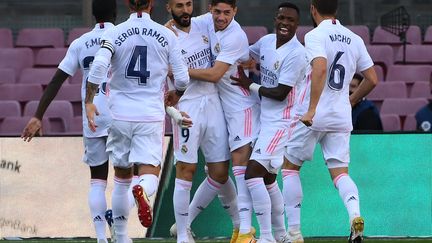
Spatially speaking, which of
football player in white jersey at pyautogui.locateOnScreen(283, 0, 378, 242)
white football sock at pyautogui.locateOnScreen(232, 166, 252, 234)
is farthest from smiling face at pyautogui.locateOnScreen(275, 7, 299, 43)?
white football sock at pyautogui.locateOnScreen(232, 166, 252, 234)

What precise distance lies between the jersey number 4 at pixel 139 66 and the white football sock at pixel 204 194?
1664 millimetres

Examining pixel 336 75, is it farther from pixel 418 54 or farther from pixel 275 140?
pixel 418 54

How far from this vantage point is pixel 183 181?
11.4m

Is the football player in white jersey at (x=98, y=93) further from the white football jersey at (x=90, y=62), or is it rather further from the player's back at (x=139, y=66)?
the player's back at (x=139, y=66)

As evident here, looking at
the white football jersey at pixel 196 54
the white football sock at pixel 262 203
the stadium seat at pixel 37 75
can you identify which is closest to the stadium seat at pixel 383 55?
the stadium seat at pixel 37 75

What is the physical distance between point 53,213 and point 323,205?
2793 millimetres

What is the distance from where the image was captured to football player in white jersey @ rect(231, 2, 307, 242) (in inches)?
450

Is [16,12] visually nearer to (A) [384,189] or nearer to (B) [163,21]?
(B) [163,21]

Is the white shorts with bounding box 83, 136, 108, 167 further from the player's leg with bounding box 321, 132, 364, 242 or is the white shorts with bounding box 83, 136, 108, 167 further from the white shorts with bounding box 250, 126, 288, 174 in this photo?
the player's leg with bounding box 321, 132, 364, 242

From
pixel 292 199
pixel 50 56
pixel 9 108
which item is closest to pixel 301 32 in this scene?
pixel 50 56

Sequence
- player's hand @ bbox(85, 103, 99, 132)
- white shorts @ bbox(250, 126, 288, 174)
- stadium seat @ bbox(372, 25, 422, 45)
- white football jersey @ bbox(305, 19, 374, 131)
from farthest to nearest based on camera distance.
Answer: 1. stadium seat @ bbox(372, 25, 422, 45)
2. white shorts @ bbox(250, 126, 288, 174)
3. white football jersey @ bbox(305, 19, 374, 131)
4. player's hand @ bbox(85, 103, 99, 132)

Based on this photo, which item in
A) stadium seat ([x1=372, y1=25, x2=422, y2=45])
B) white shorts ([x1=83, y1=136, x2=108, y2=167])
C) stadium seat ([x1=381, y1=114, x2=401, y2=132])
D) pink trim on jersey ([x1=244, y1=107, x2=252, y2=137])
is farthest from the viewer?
stadium seat ([x1=372, y1=25, x2=422, y2=45])

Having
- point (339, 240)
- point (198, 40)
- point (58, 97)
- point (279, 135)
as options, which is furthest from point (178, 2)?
point (58, 97)

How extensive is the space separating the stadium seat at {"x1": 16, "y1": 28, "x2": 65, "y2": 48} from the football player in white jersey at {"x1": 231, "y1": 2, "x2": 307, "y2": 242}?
290 inches
